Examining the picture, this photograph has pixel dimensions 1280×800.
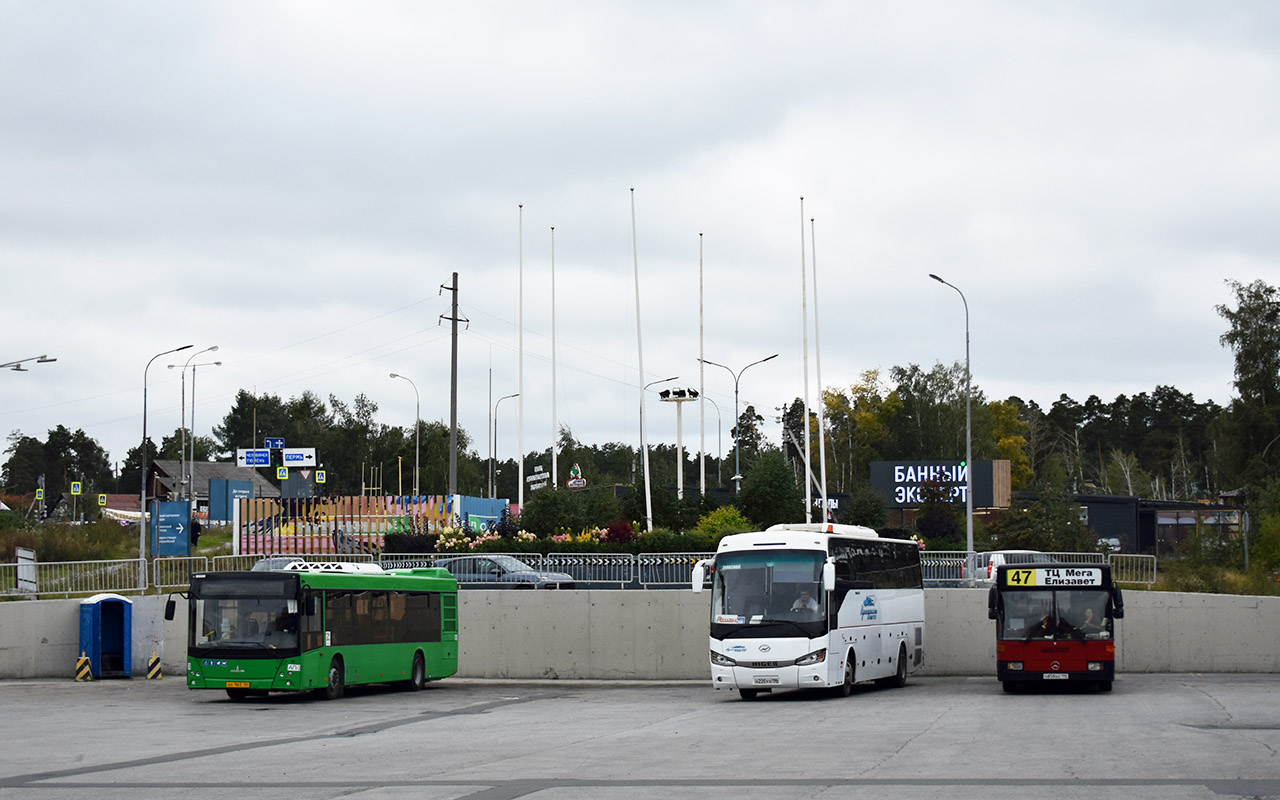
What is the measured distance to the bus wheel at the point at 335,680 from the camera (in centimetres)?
2651

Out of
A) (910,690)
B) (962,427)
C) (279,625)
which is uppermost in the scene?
(962,427)

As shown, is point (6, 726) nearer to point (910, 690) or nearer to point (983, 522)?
point (910, 690)

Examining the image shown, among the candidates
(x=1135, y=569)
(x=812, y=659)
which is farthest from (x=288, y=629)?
(x=1135, y=569)

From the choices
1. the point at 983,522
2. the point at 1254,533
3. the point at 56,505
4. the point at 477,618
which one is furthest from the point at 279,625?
the point at 56,505

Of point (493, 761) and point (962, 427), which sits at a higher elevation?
point (962, 427)

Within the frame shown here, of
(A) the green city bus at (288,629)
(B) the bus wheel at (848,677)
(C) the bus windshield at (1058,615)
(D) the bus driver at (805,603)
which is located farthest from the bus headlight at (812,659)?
(A) the green city bus at (288,629)

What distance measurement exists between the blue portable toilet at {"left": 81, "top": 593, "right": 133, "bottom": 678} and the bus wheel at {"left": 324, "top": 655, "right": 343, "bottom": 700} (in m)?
9.71

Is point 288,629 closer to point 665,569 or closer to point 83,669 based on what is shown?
point 83,669

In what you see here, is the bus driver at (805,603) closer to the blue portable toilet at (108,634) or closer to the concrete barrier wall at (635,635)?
the concrete barrier wall at (635,635)

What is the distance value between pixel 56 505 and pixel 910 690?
135m

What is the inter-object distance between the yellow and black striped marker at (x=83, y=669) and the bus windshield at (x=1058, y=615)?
2176 cm

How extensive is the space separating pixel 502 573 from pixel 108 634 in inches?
395

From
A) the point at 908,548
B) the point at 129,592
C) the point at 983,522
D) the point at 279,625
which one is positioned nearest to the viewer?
the point at 279,625

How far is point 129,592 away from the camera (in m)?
37.5
